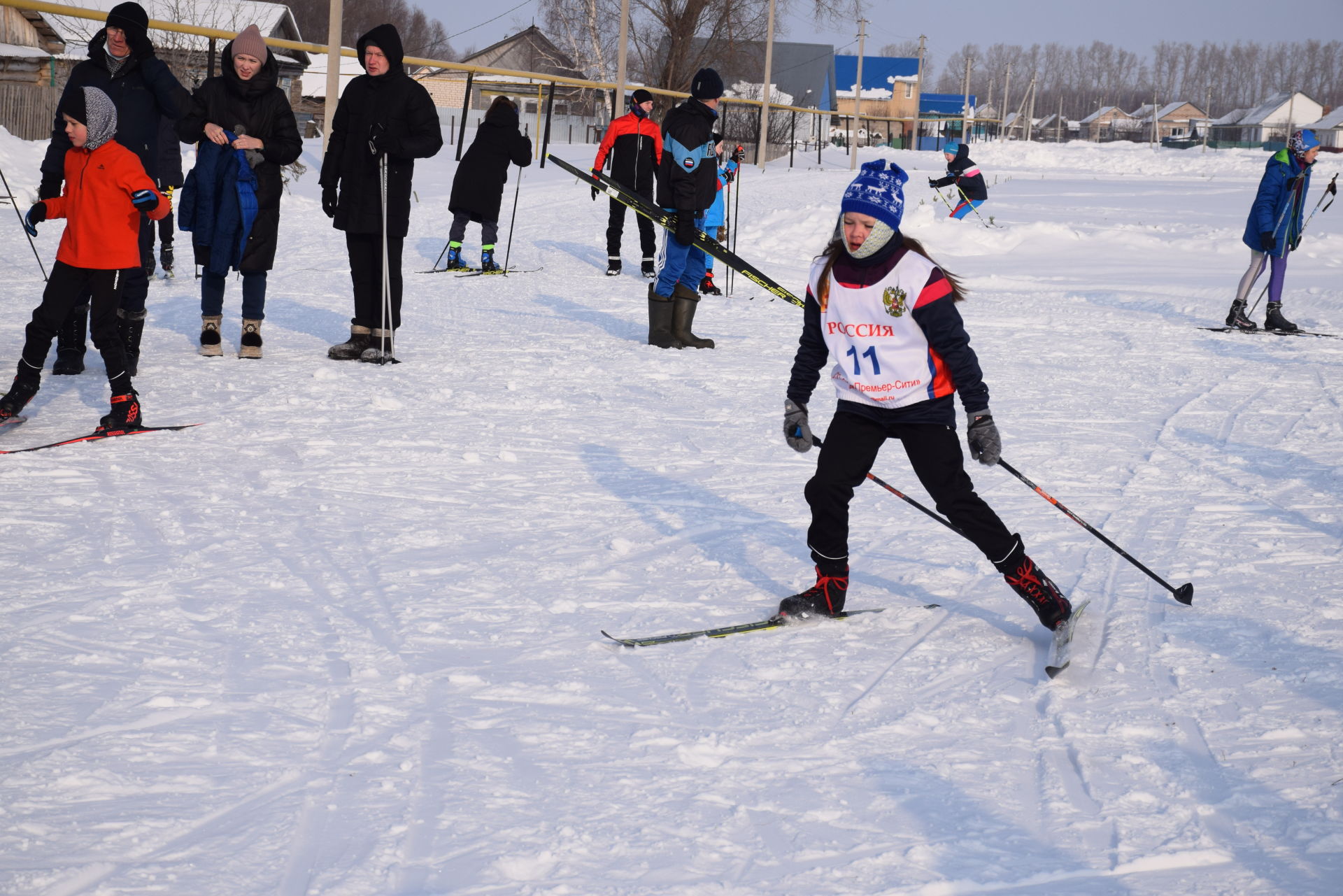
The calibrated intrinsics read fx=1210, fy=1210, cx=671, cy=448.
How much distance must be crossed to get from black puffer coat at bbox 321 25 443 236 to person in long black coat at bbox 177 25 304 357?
0.30 m

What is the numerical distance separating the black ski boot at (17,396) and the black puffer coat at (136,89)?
1.32 metres

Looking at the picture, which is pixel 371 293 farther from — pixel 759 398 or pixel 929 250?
pixel 929 250

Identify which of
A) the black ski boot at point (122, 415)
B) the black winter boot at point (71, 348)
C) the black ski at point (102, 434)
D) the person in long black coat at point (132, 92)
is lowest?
the black ski at point (102, 434)

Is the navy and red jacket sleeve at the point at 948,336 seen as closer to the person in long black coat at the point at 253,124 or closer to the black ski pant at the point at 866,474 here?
the black ski pant at the point at 866,474

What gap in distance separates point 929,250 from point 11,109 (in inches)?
637

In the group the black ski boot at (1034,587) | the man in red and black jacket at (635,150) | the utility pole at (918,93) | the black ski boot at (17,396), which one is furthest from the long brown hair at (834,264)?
the utility pole at (918,93)

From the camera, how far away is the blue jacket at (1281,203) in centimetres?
1047

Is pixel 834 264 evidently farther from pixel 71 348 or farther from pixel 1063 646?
pixel 71 348

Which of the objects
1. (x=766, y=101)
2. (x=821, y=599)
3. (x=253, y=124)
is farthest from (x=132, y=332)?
(x=766, y=101)

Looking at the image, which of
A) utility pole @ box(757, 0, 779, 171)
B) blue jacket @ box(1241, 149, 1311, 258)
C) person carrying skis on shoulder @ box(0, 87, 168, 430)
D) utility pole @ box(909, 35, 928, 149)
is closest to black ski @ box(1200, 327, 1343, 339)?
blue jacket @ box(1241, 149, 1311, 258)

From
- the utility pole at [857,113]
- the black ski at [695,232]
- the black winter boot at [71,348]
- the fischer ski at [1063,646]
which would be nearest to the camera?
the fischer ski at [1063,646]

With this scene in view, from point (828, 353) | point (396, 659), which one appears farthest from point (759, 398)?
point (396, 659)

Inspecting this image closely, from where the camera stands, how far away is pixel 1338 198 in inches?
977

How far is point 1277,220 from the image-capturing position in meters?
10.5
